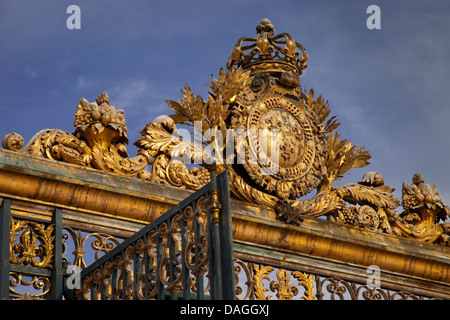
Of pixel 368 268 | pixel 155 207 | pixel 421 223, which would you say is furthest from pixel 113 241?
pixel 421 223

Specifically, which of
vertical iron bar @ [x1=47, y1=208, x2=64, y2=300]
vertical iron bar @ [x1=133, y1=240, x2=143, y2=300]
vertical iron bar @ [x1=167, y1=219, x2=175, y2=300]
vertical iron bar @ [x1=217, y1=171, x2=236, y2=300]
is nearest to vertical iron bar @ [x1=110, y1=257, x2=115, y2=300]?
vertical iron bar @ [x1=133, y1=240, x2=143, y2=300]

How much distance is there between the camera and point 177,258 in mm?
4938

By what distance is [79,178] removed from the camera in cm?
564

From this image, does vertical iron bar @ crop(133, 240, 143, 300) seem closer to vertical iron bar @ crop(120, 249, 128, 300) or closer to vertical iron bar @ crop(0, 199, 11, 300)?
vertical iron bar @ crop(120, 249, 128, 300)

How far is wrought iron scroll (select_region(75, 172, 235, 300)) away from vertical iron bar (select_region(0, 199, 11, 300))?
0.40m

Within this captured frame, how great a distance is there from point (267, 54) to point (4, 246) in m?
2.20

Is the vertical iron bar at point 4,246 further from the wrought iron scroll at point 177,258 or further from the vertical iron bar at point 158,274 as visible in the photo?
the vertical iron bar at point 158,274

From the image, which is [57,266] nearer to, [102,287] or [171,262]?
[102,287]
